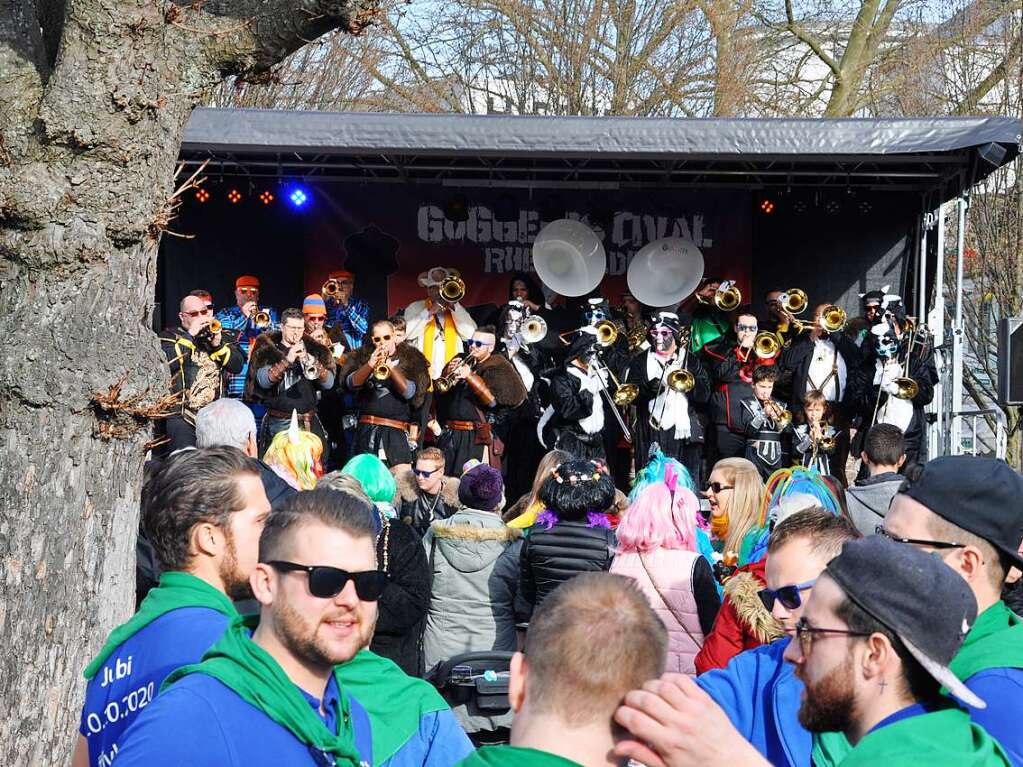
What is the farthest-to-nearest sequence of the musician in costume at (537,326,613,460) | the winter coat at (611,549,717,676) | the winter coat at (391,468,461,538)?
the musician in costume at (537,326,613,460) → the winter coat at (391,468,461,538) → the winter coat at (611,549,717,676)

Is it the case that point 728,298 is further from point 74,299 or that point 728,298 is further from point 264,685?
point 264,685

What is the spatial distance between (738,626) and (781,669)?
1.12 metres

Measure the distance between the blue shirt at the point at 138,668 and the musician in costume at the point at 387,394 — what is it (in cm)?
765

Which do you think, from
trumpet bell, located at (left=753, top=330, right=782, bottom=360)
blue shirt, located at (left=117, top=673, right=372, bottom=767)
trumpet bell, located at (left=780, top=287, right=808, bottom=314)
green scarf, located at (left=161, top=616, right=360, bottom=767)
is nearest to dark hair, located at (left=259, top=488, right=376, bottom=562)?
green scarf, located at (left=161, top=616, right=360, bottom=767)

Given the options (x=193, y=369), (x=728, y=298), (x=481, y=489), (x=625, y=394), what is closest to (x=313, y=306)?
(x=193, y=369)

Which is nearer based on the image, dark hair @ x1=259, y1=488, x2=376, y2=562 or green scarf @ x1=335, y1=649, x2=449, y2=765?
dark hair @ x1=259, y1=488, x2=376, y2=562

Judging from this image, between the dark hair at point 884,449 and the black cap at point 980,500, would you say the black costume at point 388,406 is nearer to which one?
the dark hair at point 884,449

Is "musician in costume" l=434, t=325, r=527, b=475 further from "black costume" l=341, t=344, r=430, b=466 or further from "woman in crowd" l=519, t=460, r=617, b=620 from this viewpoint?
"woman in crowd" l=519, t=460, r=617, b=620

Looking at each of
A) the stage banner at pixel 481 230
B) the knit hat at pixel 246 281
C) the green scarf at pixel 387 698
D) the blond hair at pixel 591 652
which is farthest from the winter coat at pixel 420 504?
the blond hair at pixel 591 652

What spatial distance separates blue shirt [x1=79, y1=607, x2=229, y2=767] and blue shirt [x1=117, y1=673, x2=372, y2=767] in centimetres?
40

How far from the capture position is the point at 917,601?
2.05m

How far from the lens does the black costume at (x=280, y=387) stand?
10.6 m

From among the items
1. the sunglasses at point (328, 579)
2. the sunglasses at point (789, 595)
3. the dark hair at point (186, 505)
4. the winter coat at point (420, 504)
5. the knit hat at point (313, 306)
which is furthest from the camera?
the knit hat at point (313, 306)

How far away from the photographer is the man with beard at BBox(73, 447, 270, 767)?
272cm
